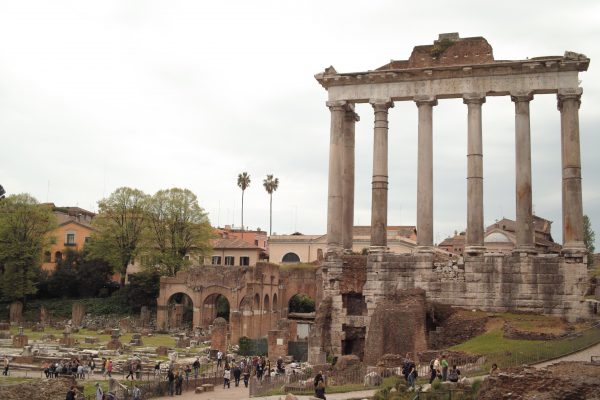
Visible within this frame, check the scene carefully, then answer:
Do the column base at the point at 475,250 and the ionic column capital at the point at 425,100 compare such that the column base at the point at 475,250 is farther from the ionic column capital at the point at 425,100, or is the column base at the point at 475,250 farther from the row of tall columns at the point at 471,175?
the ionic column capital at the point at 425,100

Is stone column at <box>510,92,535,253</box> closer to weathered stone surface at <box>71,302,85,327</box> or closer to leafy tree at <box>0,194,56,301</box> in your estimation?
weathered stone surface at <box>71,302,85,327</box>

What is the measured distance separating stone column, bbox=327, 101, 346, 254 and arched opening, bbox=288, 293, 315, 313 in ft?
134

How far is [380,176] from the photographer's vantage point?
2816cm

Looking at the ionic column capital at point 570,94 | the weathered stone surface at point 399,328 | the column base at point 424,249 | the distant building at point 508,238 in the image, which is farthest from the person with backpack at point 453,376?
the distant building at point 508,238

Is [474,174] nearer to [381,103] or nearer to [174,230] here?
[381,103]

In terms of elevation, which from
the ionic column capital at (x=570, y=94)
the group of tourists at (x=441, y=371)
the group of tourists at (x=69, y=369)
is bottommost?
the group of tourists at (x=69, y=369)

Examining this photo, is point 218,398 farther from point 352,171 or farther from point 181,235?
point 181,235

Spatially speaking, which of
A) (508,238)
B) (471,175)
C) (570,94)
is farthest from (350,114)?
(508,238)

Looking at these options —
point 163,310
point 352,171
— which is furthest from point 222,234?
point 352,171

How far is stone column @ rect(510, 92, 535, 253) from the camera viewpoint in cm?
2655

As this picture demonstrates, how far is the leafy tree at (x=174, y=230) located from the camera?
207 ft

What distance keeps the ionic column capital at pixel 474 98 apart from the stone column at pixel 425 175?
4.20 ft

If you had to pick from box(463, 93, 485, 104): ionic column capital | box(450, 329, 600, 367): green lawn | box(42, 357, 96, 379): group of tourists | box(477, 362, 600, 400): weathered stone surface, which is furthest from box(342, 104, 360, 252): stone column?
box(477, 362, 600, 400): weathered stone surface

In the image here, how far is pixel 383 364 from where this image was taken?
867 inches
